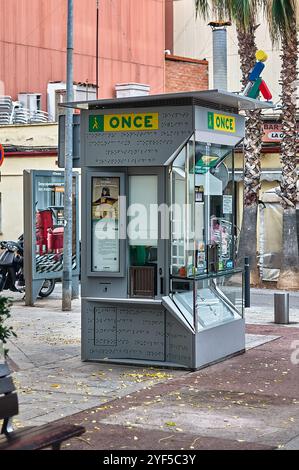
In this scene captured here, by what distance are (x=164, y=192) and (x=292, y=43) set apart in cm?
1178

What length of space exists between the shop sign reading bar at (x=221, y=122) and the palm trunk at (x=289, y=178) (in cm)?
989

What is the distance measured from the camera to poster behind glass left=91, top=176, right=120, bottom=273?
11578 mm

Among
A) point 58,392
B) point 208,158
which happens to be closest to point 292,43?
point 208,158

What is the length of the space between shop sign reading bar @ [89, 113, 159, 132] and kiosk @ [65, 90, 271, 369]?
0.01m

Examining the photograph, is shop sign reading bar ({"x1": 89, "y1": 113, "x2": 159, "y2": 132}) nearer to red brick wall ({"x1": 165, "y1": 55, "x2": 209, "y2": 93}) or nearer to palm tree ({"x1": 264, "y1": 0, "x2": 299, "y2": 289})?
palm tree ({"x1": 264, "y1": 0, "x2": 299, "y2": 289})

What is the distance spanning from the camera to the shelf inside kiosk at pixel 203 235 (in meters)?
11.3

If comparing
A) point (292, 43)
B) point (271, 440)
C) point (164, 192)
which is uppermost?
point (292, 43)

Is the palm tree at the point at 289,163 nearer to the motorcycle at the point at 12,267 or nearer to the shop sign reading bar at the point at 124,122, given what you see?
the motorcycle at the point at 12,267

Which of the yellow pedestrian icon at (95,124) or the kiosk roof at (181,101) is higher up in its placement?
the kiosk roof at (181,101)

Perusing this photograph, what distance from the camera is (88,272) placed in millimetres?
11680

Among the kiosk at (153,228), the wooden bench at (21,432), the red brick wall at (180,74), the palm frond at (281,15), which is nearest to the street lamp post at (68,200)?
the palm frond at (281,15)

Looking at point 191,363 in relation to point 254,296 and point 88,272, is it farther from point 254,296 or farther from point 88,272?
point 254,296

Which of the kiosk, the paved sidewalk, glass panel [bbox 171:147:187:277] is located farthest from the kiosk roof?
the paved sidewalk

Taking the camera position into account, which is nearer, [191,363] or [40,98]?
[191,363]
